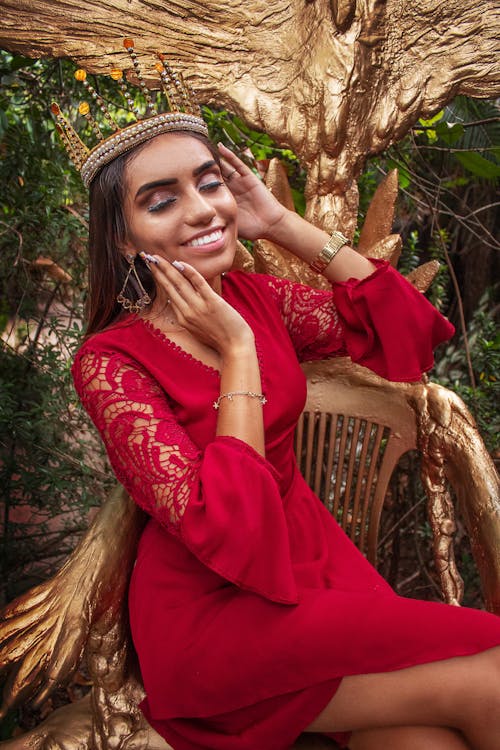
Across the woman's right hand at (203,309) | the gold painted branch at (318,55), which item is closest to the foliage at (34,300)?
the gold painted branch at (318,55)

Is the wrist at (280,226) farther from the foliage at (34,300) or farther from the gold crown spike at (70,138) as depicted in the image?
the foliage at (34,300)

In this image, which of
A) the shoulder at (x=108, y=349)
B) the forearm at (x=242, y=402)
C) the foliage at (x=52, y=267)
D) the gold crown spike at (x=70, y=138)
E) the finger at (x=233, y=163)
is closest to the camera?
the forearm at (x=242, y=402)

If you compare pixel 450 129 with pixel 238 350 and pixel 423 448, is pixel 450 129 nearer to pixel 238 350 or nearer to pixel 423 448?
pixel 423 448

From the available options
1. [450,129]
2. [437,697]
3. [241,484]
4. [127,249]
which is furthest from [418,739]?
[450,129]

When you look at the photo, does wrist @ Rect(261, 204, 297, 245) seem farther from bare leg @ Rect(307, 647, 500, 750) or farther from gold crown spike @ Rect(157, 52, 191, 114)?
bare leg @ Rect(307, 647, 500, 750)

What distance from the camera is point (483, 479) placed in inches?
57.6

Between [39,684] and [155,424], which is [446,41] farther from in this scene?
[39,684]

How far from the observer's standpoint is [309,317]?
1.53 meters

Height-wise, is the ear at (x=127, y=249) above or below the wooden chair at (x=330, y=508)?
above

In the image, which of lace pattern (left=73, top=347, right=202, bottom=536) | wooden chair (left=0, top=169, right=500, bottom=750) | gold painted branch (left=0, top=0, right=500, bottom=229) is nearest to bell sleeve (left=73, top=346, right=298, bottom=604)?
lace pattern (left=73, top=347, right=202, bottom=536)

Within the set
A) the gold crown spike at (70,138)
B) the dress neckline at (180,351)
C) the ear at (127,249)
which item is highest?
the gold crown spike at (70,138)

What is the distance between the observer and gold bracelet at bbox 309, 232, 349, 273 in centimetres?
151

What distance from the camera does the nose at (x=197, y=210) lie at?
1.26 metres

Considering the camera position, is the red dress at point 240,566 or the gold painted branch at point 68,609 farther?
the gold painted branch at point 68,609
